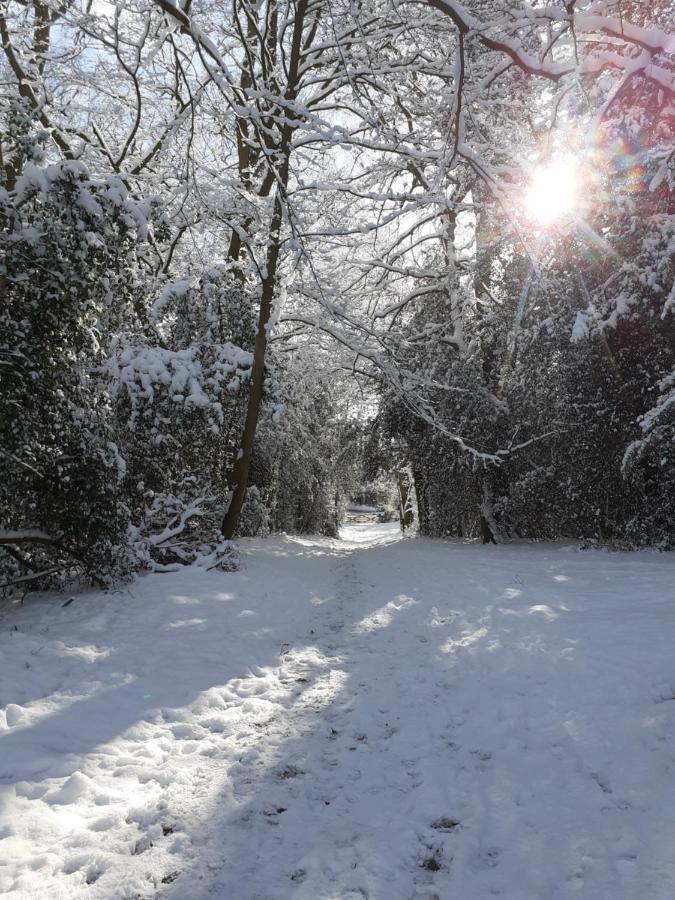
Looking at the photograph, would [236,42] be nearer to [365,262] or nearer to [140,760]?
[365,262]

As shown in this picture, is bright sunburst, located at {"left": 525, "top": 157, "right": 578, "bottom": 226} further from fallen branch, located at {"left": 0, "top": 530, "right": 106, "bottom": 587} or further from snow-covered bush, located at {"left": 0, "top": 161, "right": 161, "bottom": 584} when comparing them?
fallen branch, located at {"left": 0, "top": 530, "right": 106, "bottom": 587}

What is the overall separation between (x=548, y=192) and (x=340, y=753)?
493 cm

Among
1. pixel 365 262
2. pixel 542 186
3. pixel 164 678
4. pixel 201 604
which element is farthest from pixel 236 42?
pixel 164 678

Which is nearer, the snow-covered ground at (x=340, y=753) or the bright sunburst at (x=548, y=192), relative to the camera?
the snow-covered ground at (x=340, y=753)

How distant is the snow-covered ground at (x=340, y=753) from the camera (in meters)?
2.43

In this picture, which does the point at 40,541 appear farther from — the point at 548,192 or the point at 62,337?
the point at 548,192

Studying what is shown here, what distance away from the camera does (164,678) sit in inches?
189

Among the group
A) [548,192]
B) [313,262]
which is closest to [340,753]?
[548,192]

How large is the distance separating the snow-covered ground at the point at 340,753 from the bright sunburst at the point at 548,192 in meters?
4.04

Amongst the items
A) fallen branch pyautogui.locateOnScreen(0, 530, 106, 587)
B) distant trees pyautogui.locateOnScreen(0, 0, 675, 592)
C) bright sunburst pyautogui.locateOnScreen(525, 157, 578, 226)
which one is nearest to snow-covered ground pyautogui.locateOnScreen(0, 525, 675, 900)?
fallen branch pyautogui.locateOnScreen(0, 530, 106, 587)

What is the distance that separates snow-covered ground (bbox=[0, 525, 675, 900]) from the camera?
2.43m

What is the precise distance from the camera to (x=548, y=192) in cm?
486

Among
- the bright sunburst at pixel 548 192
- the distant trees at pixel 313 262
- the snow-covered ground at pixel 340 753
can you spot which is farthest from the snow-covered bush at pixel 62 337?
the bright sunburst at pixel 548 192

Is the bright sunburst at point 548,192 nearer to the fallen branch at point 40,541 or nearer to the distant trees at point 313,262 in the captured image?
the distant trees at point 313,262
